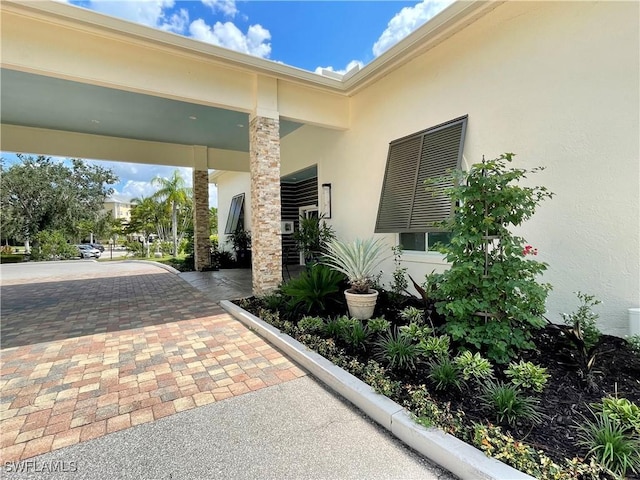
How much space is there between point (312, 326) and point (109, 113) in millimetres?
8365

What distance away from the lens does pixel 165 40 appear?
5.27m

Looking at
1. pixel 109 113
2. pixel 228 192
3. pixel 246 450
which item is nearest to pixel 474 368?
pixel 246 450

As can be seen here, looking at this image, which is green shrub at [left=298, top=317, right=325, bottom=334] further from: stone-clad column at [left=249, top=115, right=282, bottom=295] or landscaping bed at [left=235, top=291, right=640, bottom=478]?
stone-clad column at [left=249, top=115, right=282, bottom=295]

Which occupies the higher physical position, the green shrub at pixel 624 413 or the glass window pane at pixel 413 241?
the glass window pane at pixel 413 241

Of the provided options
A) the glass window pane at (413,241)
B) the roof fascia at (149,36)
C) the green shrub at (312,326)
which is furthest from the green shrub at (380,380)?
the roof fascia at (149,36)

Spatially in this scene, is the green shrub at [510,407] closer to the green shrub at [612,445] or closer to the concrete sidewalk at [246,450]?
the green shrub at [612,445]

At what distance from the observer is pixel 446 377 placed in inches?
108

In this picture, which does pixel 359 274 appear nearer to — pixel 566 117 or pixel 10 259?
pixel 566 117

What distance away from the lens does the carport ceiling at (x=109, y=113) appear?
21.9ft

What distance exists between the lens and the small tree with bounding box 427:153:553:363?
307cm

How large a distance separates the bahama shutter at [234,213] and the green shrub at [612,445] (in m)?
14.1

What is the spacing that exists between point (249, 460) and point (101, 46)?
22.5ft

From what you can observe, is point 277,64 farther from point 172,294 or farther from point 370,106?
point 172,294

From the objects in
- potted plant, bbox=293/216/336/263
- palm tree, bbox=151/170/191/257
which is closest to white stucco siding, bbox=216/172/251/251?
palm tree, bbox=151/170/191/257
